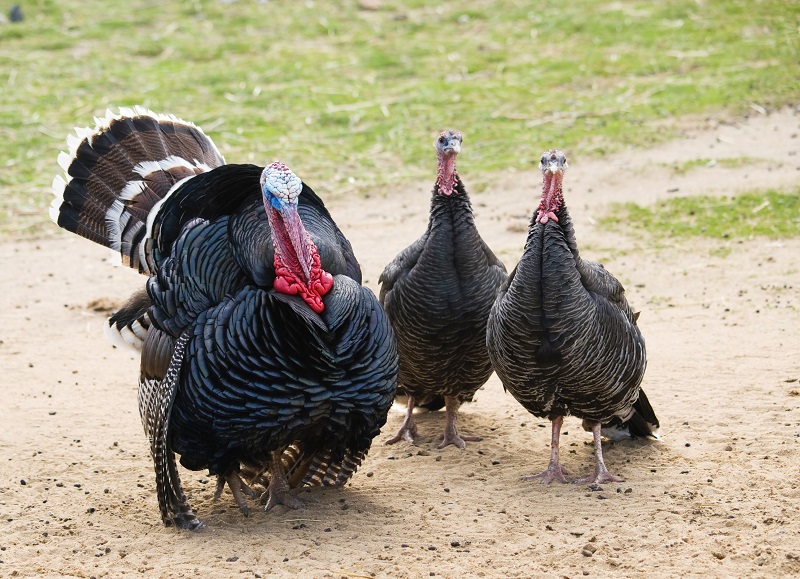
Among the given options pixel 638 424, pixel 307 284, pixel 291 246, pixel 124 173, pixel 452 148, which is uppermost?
pixel 452 148

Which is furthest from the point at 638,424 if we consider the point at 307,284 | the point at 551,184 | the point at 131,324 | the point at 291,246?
the point at 131,324

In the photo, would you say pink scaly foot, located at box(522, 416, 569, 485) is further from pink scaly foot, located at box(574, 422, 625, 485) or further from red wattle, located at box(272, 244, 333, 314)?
red wattle, located at box(272, 244, 333, 314)

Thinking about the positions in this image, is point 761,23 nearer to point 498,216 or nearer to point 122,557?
point 498,216

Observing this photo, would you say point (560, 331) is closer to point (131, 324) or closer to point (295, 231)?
point (295, 231)

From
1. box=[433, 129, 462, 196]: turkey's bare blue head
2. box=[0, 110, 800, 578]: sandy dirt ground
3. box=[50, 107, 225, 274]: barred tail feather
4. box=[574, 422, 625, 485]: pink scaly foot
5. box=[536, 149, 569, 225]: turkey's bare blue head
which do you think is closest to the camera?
box=[0, 110, 800, 578]: sandy dirt ground

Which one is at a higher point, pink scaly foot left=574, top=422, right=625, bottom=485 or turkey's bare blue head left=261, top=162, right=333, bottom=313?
turkey's bare blue head left=261, top=162, right=333, bottom=313

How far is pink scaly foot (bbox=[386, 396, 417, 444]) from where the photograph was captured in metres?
6.40

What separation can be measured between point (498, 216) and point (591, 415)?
474 centimetres

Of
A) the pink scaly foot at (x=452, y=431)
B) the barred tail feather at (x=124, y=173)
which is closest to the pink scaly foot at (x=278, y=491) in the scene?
the pink scaly foot at (x=452, y=431)

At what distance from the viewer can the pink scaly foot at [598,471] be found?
5.54 m

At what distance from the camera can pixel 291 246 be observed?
194 inches

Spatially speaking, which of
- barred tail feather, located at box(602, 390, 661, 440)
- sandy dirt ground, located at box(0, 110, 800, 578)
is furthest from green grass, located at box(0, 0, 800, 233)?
barred tail feather, located at box(602, 390, 661, 440)

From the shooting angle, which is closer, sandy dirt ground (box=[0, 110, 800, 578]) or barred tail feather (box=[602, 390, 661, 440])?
sandy dirt ground (box=[0, 110, 800, 578])

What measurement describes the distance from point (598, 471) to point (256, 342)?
6.67ft
